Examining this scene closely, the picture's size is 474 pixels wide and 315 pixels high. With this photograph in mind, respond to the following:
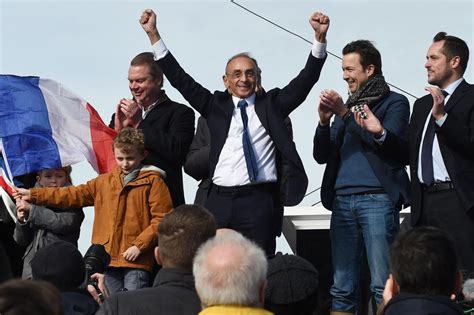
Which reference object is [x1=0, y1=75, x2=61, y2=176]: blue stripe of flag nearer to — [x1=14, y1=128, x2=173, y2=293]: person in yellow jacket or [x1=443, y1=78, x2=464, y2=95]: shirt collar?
[x1=14, y1=128, x2=173, y2=293]: person in yellow jacket

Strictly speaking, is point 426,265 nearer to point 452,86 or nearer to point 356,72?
point 452,86

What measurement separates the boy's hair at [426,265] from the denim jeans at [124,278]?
3357mm

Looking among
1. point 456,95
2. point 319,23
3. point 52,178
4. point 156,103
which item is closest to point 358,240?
point 456,95

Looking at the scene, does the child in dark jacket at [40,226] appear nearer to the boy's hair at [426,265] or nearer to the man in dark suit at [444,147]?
the man in dark suit at [444,147]

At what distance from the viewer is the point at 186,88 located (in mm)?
7855

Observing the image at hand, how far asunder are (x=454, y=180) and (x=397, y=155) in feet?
1.84

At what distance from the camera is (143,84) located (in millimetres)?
8188

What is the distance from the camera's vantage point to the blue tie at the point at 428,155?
289 inches

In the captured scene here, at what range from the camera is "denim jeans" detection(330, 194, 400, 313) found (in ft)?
24.1

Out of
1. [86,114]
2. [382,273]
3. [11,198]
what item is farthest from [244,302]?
[86,114]

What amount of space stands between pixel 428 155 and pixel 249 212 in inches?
50.5

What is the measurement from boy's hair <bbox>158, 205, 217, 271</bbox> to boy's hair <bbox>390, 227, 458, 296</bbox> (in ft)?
3.26

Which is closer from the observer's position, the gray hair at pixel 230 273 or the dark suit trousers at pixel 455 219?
the gray hair at pixel 230 273

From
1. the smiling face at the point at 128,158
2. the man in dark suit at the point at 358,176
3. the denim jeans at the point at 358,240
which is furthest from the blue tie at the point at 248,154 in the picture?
the smiling face at the point at 128,158
